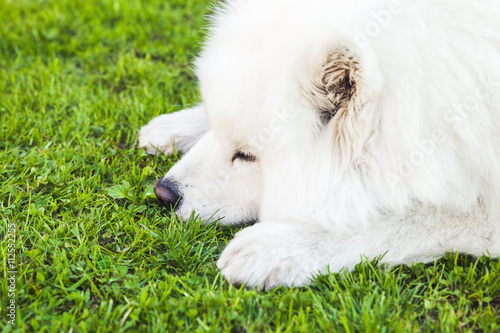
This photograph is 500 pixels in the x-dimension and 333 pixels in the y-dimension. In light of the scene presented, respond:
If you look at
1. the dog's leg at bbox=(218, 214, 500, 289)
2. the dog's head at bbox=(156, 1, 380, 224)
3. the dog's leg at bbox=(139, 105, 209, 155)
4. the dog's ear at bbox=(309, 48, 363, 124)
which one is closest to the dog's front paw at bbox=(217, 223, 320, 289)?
the dog's leg at bbox=(218, 214, 500, 289)

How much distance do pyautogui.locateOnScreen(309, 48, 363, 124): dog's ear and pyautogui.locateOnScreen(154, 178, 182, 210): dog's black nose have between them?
0.79 metres

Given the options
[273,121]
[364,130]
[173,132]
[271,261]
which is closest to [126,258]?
[271,261]

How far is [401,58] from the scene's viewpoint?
6.69 ft

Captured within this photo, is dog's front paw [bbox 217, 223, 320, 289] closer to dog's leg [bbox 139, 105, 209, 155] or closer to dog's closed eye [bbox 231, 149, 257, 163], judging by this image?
dog's closed eye [bbox 231, 149, 257, 163]

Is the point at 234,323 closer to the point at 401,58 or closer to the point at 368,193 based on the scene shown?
the point at 368,193

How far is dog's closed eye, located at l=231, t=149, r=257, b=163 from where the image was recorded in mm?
2352

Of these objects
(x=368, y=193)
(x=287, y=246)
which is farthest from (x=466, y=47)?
(x=287, y=246)

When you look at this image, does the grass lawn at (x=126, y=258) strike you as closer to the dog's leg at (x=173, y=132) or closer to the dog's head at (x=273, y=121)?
the dog's leg at (x=173, y=132)

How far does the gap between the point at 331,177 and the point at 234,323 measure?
70cm

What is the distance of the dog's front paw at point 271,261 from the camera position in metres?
2.09

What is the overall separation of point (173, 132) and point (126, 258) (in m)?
1.03

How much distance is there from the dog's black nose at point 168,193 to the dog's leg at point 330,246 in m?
0.42

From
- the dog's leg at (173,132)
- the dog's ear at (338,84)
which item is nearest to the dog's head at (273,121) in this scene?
the dog's ear at (338,84)

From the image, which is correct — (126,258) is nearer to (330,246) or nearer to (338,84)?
(330,246)
